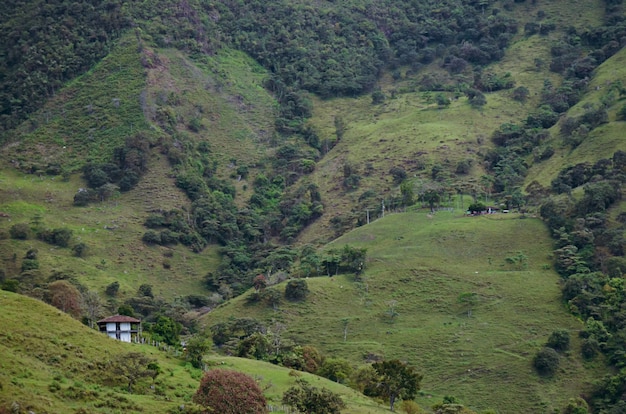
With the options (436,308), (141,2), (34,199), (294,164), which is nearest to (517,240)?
(436,308)

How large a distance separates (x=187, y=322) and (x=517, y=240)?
44626mm

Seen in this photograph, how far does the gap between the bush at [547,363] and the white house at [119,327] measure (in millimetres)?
42711

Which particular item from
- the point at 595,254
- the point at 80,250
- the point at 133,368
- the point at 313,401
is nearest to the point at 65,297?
the point at 133,368

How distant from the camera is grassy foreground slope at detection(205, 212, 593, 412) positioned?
336 feet

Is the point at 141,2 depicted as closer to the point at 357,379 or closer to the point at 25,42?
the point at 25,42

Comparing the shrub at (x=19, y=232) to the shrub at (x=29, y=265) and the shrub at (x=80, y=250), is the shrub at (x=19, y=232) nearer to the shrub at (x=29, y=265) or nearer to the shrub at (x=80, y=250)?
the shrub at (x=80, y=250)

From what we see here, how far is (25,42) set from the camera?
184 m

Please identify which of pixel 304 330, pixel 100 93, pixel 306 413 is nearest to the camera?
pixel 306 413

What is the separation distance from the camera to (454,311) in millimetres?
114750

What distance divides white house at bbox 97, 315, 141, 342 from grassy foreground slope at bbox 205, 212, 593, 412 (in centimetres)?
2625

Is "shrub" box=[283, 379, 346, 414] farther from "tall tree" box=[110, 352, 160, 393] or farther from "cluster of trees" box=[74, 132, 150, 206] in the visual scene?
"cluster of trees" box=[74, 132, 150, 206]

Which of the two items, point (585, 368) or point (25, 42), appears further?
point (25, 42)

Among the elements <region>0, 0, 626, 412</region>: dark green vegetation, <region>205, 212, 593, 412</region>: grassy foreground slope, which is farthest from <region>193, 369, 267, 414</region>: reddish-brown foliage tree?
<region>205, 212, 593, 412</region>: grassy foreground slope

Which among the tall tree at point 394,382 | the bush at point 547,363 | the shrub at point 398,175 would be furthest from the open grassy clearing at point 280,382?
the shrub at point 398,175
